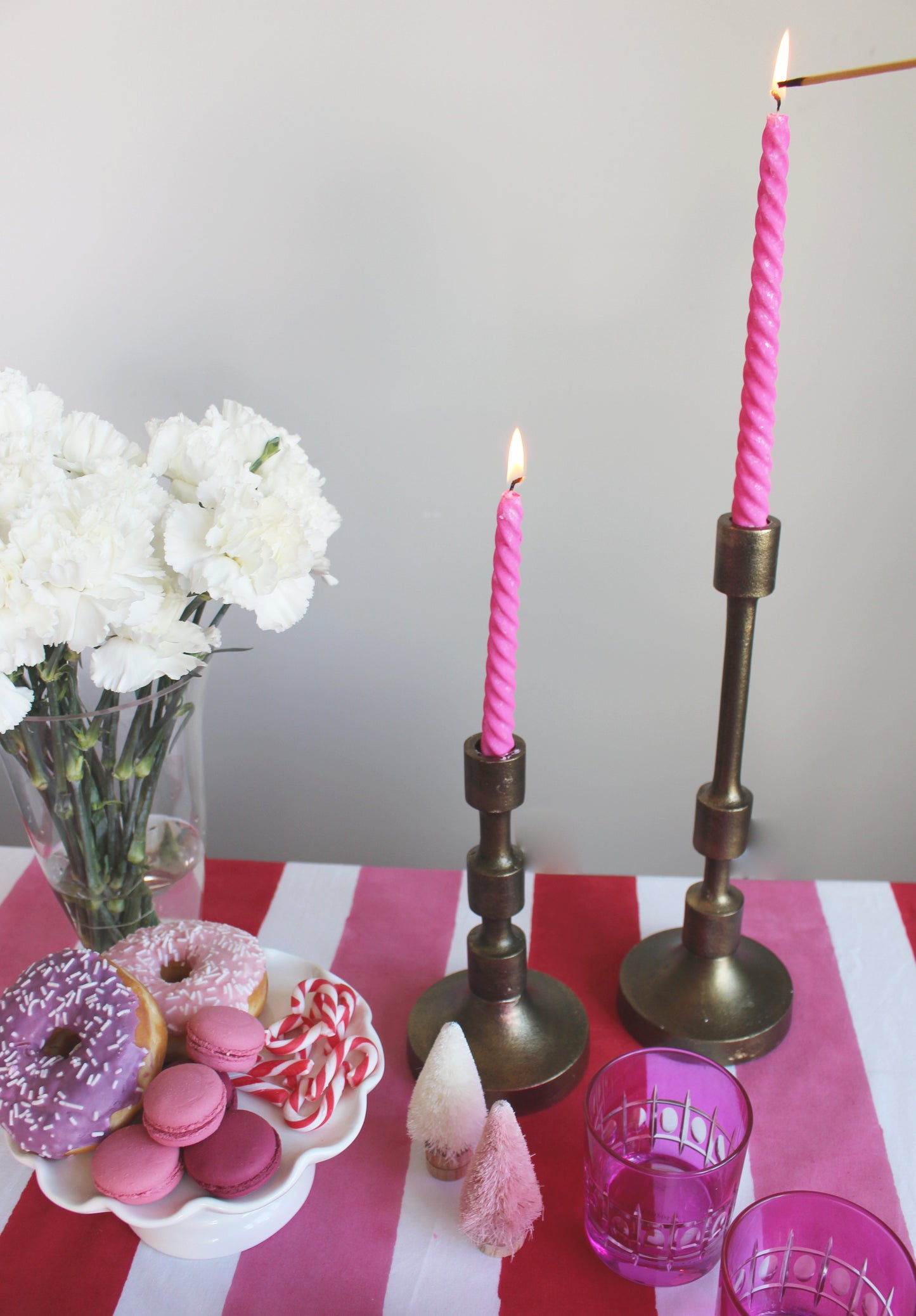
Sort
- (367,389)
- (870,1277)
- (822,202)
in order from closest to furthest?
1. (870,1277)
2. (822,202)
3. (367,389)

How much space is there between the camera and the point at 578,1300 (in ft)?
1.76

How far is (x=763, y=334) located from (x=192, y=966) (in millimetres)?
507

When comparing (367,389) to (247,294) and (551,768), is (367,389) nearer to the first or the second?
(247,294)

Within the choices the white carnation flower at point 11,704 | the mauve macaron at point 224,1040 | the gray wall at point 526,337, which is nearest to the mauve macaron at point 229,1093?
the mauve macaron at point 224,1040

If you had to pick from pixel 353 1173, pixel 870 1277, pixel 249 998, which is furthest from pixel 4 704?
pixel 870 1277

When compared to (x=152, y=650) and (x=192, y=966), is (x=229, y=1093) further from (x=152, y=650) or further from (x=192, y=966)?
(x=152, y=650)

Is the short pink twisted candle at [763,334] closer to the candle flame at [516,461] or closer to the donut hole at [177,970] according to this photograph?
the candle flame at [516,461]

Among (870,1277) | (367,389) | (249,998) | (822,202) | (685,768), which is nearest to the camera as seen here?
(870,1277)

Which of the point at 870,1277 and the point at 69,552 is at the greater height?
the point at 69,552

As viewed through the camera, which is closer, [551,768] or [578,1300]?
[578,1300]

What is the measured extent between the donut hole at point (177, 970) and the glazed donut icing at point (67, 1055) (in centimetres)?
7

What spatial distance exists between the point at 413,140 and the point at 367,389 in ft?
0.70

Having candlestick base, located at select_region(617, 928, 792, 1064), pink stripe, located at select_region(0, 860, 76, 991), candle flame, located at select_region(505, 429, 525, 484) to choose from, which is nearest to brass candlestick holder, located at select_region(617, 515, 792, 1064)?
candlestick base, located at select_region(617, 928, 792, 1064)

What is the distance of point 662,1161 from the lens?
23.3 inches
